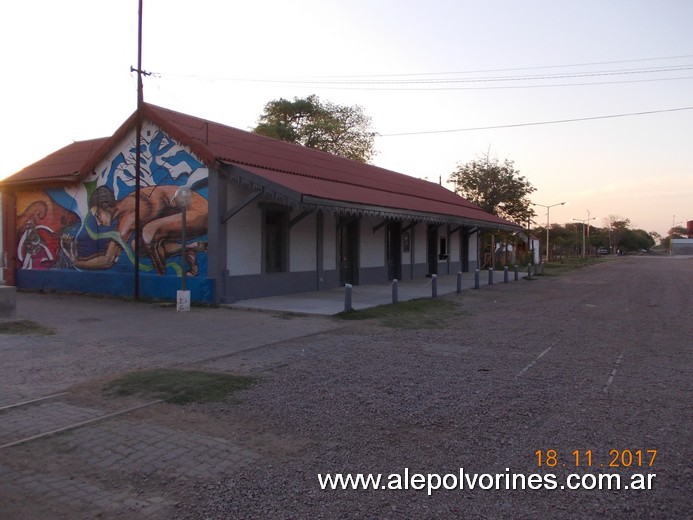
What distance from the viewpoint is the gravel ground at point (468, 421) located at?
13.1 feet

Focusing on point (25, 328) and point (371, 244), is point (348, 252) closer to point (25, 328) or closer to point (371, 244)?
point (371, 244)

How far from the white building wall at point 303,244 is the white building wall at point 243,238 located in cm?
143

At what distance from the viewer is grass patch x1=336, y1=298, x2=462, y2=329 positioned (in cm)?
1309

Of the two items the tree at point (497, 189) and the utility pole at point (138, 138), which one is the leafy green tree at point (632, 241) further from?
the utility pole at point (138, 138)

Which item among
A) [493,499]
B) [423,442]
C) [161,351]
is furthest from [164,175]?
[493,499]

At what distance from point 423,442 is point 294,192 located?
32.9 ft

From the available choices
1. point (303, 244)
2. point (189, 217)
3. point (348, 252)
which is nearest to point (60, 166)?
point (189, 217)

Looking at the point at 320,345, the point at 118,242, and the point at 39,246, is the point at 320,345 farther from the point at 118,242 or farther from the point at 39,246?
the point at 39,246

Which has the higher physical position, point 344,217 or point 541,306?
point 344,217

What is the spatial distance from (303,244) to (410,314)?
5549 mm

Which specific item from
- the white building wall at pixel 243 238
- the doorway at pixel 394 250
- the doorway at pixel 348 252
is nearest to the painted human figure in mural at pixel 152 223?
the white building wall at pixel 243 238

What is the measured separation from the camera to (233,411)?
20.3 feet

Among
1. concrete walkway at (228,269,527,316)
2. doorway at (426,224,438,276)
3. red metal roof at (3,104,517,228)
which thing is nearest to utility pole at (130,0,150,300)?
red metal roof at (3,104,517,228)

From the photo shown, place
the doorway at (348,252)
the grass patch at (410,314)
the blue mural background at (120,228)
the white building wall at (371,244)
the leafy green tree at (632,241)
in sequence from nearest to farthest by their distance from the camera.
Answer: the grass patch at (410,314), the blue mural background at (120,228), the doorway at (348,252), the white building wall at (371,244), the leafy green tree at (632,241)
